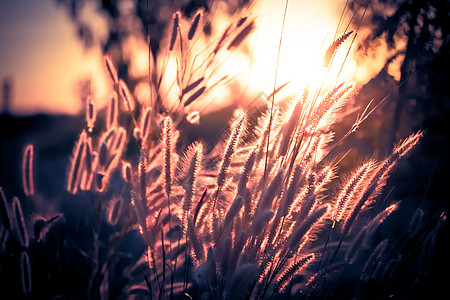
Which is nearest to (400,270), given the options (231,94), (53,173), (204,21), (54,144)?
(231,94)

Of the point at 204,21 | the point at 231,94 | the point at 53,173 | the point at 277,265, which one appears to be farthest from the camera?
the point at 53,173

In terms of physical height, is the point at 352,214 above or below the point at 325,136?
below

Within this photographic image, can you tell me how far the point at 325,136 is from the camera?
99 centimetres

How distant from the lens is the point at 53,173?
419 centimetres

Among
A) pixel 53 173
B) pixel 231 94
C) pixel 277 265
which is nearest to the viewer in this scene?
pixel 277 265

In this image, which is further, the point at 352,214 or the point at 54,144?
the point at 54,144

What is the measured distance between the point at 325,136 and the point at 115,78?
793 mm

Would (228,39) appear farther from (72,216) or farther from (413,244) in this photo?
(72,216)

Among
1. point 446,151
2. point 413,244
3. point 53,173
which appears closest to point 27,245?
point 413,244

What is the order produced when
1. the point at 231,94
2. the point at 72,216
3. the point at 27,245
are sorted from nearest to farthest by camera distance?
the point at 27,245 < the point at 231,94 < the point at 72,216

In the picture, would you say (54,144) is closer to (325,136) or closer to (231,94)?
(231,94)

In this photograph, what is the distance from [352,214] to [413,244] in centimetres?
30

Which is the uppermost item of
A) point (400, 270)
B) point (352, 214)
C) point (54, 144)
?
point (54, 144)

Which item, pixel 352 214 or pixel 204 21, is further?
pixel 204 21
